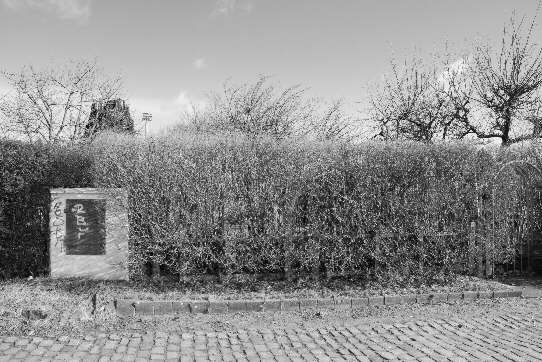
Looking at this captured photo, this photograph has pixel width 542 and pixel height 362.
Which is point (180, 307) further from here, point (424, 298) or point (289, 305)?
point (424, 298)

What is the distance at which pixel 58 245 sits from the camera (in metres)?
7.28

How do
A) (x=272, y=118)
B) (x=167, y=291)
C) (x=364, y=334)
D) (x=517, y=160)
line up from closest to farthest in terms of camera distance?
1. (x=364, y=334)
2. (x=167, y=291)
3. (x=517, y=160)
4. (x=272, y=118)

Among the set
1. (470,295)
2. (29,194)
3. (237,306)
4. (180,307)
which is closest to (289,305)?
(237,306)

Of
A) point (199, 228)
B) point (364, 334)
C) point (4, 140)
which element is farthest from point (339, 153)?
point (4, 140)

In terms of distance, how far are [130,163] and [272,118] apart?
12114 mm

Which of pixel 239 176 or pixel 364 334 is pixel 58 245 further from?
pixel 364 334

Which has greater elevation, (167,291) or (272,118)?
(272,118)

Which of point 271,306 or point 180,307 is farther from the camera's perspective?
point 271,306

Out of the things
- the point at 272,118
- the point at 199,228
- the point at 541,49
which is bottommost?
the point at 199,228

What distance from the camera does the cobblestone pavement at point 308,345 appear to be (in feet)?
14.8

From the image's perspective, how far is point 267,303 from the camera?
20.1ft

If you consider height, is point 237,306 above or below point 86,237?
below

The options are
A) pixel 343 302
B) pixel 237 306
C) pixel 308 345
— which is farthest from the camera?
pixel 343 302

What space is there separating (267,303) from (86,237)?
3168 mm
